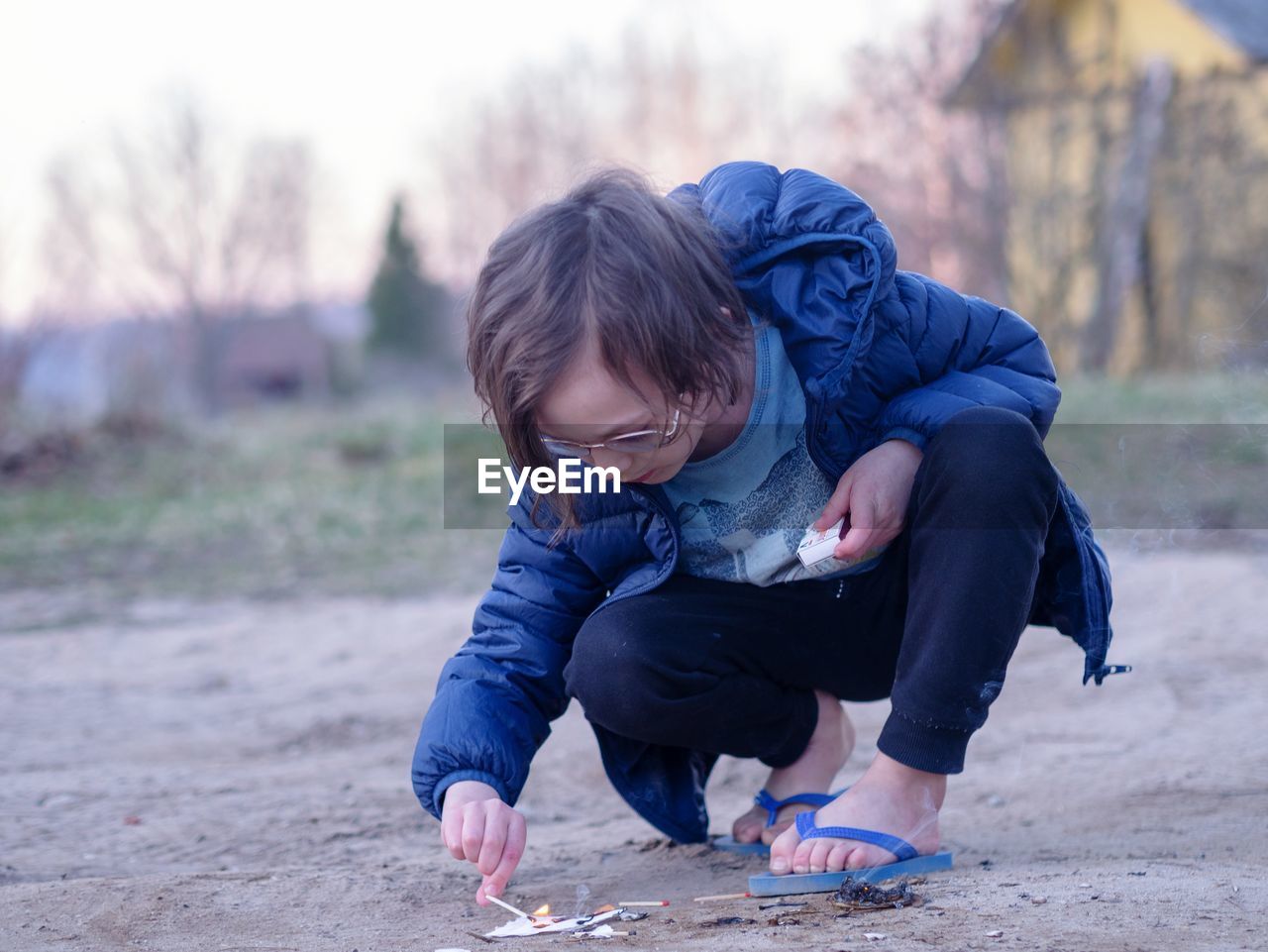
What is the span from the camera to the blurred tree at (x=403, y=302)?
21.4 meters

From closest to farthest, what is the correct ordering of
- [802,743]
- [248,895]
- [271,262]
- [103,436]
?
[248,895] < [802,743] < [103,436] < [271,262]

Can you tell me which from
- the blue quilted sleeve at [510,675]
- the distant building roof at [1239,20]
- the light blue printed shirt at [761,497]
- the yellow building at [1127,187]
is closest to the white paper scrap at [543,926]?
the blue quilted sleeve at [510,675]

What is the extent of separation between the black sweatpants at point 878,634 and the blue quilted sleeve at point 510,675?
0.07m

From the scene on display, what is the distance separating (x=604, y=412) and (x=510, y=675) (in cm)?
45

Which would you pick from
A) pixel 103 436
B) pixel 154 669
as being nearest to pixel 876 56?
pixel 103 436

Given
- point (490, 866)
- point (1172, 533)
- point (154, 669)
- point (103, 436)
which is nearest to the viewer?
point (490, 866)

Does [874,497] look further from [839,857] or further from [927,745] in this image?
[839,857]

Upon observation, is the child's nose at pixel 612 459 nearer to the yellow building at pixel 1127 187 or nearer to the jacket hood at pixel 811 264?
the jacket hood at pixel 811 264

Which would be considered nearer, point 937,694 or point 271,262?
point 937,694

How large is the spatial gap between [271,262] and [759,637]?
19568 mm

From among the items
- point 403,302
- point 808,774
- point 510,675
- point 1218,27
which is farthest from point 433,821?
point 403,302

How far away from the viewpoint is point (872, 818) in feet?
5.57

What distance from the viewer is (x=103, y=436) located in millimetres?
7664

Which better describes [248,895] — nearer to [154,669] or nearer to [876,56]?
[154,669]
